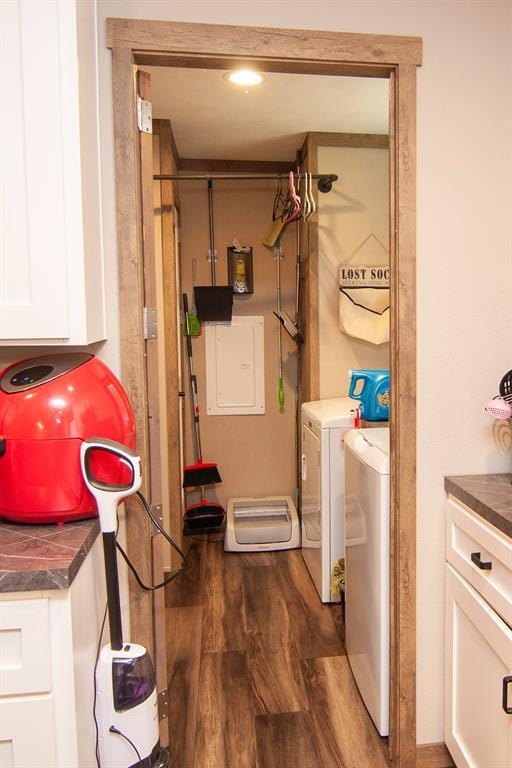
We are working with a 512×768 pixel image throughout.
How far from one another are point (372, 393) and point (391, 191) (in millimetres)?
1170

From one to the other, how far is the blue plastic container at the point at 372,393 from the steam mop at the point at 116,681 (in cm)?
167

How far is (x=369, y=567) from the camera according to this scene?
6.64 ft

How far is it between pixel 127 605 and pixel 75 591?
583mm

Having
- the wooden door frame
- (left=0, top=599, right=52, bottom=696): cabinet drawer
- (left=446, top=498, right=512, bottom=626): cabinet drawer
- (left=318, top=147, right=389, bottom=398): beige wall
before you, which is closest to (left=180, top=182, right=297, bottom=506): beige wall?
(left=318, top=147, right=389, bottom=398): beige wall

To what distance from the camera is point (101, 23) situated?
159cm

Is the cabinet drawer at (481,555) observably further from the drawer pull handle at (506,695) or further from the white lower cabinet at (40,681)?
the white lower cabinet at (40,681)

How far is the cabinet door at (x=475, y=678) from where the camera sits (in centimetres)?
144

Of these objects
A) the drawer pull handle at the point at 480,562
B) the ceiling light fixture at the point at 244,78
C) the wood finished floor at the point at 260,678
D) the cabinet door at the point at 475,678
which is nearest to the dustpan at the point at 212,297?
the ceiling light fixture at the point at 244,78

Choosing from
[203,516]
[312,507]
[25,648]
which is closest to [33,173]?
[25,648]

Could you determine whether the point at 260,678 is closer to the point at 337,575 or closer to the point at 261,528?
the point at 337,575

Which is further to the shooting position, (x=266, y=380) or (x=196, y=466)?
(x=266, y=380)

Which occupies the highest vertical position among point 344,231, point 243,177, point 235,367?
point 243,177

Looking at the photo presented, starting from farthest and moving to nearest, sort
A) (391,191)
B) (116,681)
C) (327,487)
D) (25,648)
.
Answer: (327,487) → (391,191) → (116,681) → (25,648)

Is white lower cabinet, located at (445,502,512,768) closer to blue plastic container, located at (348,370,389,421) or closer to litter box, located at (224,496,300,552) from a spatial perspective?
blue plastic container, located at (348,370,389,421)
